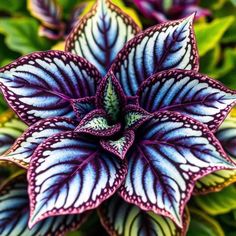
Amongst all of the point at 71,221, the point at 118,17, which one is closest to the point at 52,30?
the point at 118,17

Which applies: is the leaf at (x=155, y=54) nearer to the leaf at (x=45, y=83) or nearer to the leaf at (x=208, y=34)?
the leaf at (x=45, y=83)

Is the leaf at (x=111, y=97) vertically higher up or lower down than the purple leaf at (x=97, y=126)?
higher up

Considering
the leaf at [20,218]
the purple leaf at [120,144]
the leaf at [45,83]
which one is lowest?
the leaf at [20,218]

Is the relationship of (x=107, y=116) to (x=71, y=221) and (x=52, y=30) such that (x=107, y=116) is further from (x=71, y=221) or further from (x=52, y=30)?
(x=52, y=30)

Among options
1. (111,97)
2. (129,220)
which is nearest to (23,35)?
(111,97)

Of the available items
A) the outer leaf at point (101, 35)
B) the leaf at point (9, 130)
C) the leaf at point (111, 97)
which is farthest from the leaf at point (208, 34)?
the leaf at point (9, 130)

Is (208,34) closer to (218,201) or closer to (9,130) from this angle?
(218,201)
